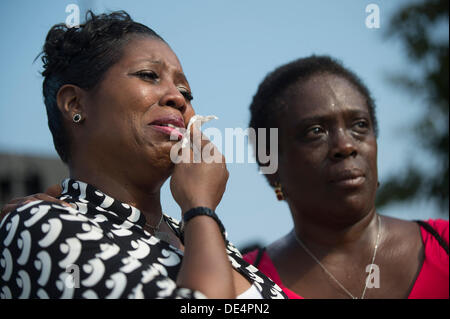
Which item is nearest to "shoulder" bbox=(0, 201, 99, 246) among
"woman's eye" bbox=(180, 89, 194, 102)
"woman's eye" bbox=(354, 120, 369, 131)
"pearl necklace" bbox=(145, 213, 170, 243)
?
"pearl necklace" bbox=(145, 213, 170, 243)

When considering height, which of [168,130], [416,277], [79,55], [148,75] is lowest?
[416,277]

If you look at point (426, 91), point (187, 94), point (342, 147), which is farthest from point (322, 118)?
point (426, 91)

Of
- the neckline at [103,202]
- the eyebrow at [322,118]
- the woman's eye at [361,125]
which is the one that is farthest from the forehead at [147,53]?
the woman's eye at [361,125]

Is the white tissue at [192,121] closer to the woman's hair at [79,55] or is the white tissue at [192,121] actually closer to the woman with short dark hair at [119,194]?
the woman with short dark hair at [119,194]

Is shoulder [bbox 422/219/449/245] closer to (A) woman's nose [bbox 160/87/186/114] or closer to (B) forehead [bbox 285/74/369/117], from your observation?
(B) forehead [bbox 285/74/369/117]

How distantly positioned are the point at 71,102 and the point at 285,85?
6.44 feet

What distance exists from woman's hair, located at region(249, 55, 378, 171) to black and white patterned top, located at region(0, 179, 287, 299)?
2189mm

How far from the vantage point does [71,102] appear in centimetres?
247

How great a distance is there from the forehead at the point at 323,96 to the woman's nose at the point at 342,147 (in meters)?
0.19

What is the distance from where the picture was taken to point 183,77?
258 centimetres

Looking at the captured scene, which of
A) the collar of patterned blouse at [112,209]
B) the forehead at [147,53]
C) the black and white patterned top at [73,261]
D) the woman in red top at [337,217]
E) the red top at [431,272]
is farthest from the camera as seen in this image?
the woman in red top at [337,217]

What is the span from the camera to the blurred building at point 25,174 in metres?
14.5

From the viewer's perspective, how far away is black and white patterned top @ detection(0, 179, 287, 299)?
1711mm

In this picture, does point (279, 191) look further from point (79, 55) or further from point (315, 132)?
point (79, 55)
